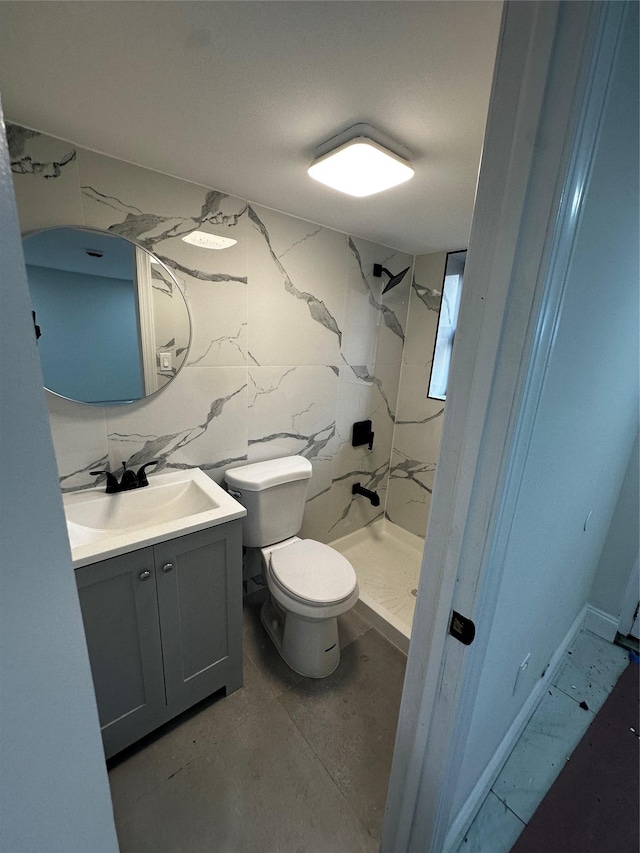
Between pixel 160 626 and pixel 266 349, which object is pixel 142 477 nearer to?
pixel 160 626

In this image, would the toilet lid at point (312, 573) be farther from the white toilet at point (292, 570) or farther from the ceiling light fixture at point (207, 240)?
the ceiling light fixture at point (207, 240)

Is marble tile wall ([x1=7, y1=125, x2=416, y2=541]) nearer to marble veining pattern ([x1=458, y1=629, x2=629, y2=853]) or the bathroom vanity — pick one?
the bathroom vanity

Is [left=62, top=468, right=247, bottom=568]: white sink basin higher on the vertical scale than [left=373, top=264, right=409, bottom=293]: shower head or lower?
lower

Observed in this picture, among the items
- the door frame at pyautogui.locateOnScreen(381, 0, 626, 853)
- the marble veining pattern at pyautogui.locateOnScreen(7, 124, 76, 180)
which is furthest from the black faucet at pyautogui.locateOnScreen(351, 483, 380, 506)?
the marble veining pattern at pyautogui.locateOnScreen(7, 124, 76, 180)

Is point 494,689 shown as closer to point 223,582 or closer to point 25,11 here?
point 223,582

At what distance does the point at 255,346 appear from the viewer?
1.69m

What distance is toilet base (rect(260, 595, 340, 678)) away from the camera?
4.99ft

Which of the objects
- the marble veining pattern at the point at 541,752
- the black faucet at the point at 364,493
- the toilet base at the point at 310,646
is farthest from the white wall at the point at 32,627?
the black faucet at the point at 364,493

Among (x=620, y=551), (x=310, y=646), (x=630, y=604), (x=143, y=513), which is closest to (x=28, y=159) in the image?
(x=143, y=513)

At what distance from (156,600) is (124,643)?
6.3 inches

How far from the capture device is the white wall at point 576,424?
1.90 ft

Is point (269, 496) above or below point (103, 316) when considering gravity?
below

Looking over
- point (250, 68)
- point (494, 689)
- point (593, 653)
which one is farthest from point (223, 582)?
point (593, 653)

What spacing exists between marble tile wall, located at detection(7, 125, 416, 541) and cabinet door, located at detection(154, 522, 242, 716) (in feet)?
1.62
